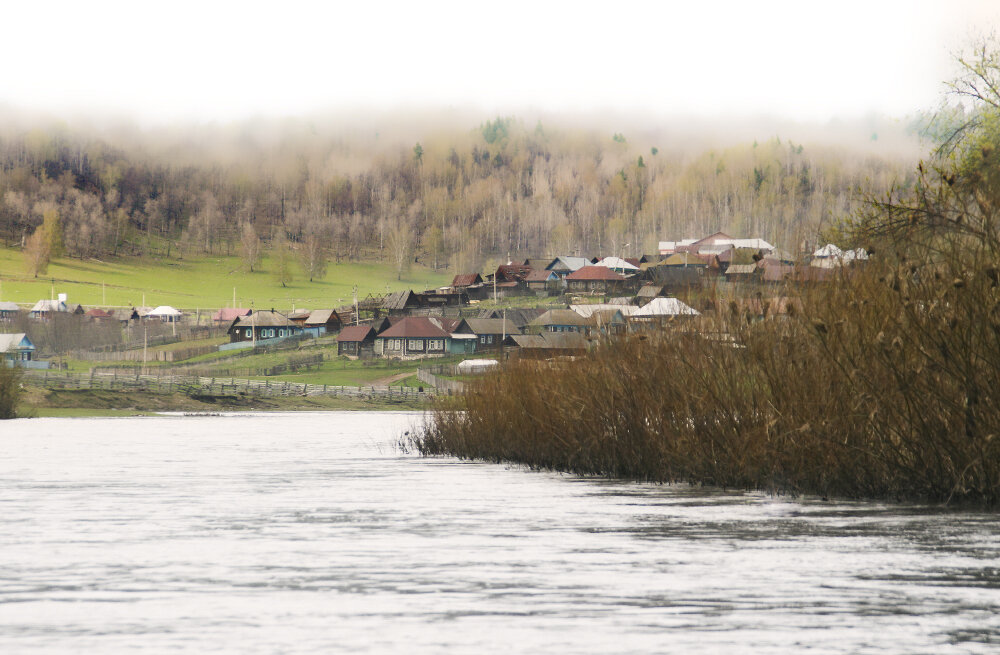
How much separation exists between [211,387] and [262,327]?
73.7m

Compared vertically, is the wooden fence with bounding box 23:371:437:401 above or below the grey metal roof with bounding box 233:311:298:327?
below

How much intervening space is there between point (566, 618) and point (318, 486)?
1732cm

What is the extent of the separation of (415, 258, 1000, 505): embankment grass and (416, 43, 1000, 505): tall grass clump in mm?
30

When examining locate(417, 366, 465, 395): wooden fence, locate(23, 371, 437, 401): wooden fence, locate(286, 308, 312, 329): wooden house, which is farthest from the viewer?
locate(286, 308, 312, 329): wooden house

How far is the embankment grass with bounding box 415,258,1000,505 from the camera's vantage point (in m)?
16.6

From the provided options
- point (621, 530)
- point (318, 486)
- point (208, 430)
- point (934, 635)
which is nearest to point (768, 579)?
point (934, 635)

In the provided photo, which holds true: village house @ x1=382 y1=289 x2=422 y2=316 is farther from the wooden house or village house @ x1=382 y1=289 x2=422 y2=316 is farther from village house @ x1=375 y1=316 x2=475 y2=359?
village house @ x1=375 y1=316 x2=475 y2=359

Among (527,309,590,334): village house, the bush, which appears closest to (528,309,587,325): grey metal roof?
(527,309,590,334): village house

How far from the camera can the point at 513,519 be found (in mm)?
19484

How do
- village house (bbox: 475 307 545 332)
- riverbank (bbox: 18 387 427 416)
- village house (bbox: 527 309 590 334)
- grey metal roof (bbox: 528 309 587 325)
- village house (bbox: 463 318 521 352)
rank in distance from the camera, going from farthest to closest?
1. village house (bbox: 475 307 545 332)
2. village house (bbox: 463 318 521 352)
3. grey metal roof (bbox: 528 309 587 325)
4. village house (bbox: 527 309 590 334)
5. riverbank (bbox: 18 387 427 416)

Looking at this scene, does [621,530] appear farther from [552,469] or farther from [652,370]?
[552,469]

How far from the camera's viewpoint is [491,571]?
13898mm

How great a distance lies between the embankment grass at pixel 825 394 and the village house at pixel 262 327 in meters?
152

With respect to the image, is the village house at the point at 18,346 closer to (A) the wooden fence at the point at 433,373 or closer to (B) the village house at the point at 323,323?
(B) the village house at the point at 323,323
